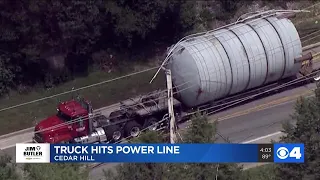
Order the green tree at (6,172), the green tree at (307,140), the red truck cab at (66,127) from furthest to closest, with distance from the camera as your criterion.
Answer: the red truck cab at (66,127) → the green tree at (307,140) → the green tree at (6,172)

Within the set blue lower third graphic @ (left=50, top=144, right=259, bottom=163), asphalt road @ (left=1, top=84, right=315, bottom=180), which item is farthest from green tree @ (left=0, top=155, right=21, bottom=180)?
asphalt road @ (left=1, top=84, right=315, bottom=180)

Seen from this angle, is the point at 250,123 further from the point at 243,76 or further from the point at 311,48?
the point at 311,48

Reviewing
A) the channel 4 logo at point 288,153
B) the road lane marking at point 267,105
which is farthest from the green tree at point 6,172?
the road lane marking at point 267,105

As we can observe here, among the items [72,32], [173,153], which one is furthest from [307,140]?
[72,32]

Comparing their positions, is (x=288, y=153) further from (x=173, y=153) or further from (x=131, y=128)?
(x=131, y=128)

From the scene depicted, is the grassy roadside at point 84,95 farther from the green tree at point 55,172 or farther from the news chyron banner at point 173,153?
the news chyron banner at point 173,153

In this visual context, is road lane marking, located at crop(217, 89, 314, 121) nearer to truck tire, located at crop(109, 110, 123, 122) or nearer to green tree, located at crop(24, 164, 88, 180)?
truck tire, located at crop(109, 110, 123, 122)
